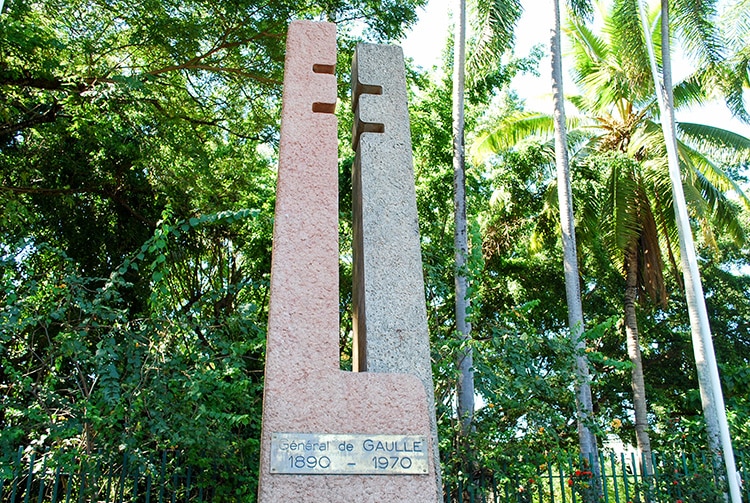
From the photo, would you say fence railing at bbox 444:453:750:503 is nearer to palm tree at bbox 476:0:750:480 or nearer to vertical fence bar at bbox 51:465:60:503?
vertical fence bar at bbox 51:465:60:503

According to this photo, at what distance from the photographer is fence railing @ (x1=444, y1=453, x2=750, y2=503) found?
550 cm

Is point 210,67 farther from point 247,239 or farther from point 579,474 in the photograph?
point 579,474

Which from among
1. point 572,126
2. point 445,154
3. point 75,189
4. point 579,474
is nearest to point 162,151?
point 75,189

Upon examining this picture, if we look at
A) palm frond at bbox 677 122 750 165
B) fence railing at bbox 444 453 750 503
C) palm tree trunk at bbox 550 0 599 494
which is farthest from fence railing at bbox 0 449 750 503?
palm frond at bbox 677 122 750 165

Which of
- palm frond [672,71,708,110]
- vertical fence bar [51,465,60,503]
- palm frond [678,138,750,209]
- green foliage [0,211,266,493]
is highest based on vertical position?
palm frond [672,71,708,110]

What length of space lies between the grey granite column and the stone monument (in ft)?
0.15

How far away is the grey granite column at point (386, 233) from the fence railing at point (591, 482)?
2.35 metres

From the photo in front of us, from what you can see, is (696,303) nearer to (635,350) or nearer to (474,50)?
(635,350)

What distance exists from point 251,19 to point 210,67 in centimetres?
88

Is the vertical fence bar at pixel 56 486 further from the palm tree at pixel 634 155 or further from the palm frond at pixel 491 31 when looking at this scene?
the palm tree at pixel 634 155

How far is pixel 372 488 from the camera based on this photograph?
3.02 meters

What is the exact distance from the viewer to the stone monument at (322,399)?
3.00 meters

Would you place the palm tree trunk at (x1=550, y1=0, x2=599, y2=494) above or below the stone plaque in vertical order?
above

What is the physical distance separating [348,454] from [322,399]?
0.89 feet
